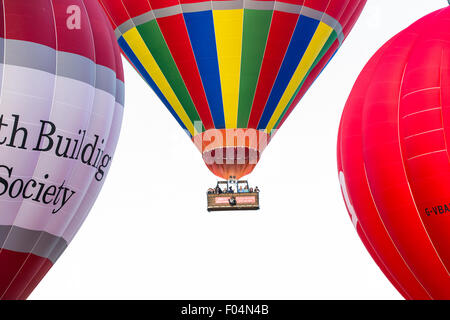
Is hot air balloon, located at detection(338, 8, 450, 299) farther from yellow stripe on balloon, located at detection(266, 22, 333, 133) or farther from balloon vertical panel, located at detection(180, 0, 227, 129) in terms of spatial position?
balloon vertical panel, located at detection(180, 0, 227, 129)

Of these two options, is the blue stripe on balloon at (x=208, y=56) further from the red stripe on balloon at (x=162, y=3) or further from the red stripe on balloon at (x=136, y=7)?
the red stripe on balloon at (x=136, y=7)

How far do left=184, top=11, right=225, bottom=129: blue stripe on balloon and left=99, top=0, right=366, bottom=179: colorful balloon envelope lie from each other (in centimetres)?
2

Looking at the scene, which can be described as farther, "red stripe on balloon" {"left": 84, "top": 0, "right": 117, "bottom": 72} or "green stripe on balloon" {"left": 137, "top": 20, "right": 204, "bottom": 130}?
"green stripe on balloon" {"left": 137, "top": 20, "right": 204, "bottom": 130}

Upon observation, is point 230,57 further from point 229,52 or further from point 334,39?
point 334,39

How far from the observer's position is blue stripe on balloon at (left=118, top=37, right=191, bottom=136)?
15336 mm

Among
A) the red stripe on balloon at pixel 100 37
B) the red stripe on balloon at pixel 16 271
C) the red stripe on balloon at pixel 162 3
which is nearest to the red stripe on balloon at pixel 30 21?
the red stripe on balloon at pixel 100 37

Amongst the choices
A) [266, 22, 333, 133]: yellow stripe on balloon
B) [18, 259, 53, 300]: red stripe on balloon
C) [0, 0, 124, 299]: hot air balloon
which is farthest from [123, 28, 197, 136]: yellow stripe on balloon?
[18, 259, 53, 300]: red stripe on balloon

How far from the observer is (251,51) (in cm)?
1491

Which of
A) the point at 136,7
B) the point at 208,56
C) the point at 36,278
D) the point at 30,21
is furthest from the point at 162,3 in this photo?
the point at 36,278

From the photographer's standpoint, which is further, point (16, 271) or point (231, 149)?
point (231, 149)

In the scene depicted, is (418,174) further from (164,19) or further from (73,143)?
(164,19)

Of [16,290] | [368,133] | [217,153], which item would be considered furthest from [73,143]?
[217,153]

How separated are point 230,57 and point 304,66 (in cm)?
136

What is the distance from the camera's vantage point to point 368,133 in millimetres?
11875
